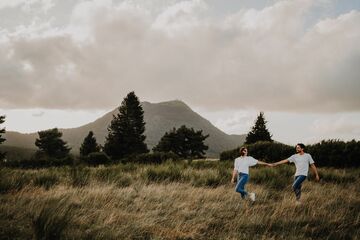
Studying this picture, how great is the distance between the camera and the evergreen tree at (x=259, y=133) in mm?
53456

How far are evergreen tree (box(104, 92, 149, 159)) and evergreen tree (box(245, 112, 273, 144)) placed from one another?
16.5 meters

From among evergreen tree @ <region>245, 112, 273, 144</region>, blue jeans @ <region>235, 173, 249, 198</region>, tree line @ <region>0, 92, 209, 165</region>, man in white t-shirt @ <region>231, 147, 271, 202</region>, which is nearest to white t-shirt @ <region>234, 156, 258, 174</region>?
man in white t-shirt @ <region>231, 147, 271, 202</region>

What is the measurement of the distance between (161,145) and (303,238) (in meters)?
61.6

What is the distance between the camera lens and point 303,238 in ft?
20.9

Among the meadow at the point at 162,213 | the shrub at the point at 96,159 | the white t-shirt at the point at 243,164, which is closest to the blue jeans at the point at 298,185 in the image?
the meadow at the point at 162,213

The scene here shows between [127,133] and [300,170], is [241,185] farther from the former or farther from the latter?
[127,133]

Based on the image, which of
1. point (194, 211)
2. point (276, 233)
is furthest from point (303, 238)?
Answer: point (194, 211)

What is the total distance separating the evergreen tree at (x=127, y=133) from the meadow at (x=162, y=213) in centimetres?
4535

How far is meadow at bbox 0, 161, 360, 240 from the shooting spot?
19.1 feet

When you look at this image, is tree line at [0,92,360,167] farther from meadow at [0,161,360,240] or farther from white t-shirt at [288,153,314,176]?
white t-shirt at [288,153,314,176]

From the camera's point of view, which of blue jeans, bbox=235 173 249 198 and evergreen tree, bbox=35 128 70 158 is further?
evergreen tree, bbox=35 128 70 158

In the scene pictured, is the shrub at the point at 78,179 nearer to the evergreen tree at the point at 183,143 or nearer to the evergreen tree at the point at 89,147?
the evergreen tree at the point at 89,147

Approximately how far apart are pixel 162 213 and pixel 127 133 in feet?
164

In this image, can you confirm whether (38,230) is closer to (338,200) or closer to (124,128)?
(338,200)
